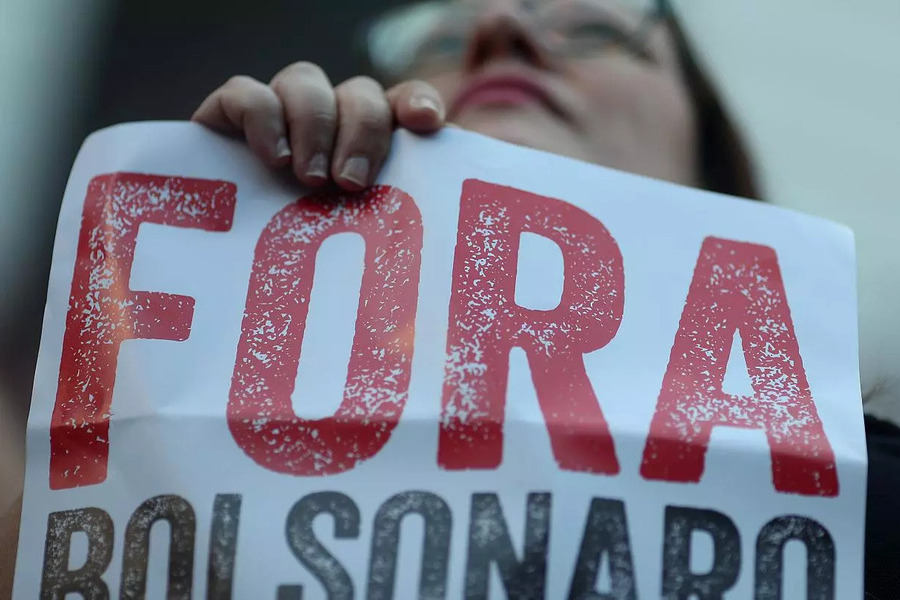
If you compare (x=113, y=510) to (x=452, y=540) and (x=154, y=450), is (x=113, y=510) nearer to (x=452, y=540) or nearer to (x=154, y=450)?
(x=154, y=450)

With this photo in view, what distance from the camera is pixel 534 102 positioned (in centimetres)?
74

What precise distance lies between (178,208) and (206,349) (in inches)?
3.8

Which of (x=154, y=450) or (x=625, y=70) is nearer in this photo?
(x=154, y=450)

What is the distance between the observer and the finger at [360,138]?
0.52 m

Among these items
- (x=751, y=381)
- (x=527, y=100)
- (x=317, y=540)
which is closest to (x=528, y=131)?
(x=527, y=100)

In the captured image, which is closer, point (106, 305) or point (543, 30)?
point (106, 305)

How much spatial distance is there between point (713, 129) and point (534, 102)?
241 mm

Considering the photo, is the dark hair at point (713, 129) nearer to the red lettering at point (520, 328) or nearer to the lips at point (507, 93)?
the lips at point (507, 93)

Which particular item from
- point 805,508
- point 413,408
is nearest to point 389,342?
point 413,408

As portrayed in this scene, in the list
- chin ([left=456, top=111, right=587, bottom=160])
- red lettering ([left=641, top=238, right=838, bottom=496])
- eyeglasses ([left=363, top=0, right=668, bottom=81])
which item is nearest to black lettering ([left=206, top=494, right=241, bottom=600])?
red lettering ([left=641, top=238, right=838, bottom=496])

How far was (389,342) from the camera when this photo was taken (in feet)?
1.56

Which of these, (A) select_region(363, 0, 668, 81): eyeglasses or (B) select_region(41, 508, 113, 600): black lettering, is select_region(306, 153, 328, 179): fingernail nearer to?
(B) select_region(41, 508, 113, 600): black lettering

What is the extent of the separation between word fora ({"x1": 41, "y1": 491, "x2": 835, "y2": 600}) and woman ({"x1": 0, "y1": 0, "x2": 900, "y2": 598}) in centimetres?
18

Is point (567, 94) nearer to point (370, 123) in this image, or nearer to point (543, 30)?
point (543, 30)
